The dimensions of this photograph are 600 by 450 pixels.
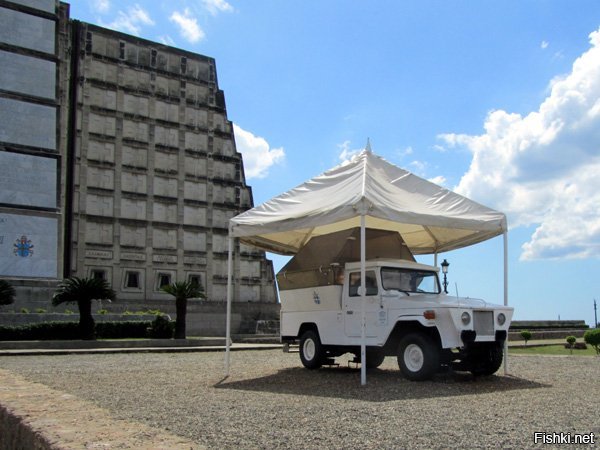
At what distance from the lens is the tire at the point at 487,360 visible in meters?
11.9

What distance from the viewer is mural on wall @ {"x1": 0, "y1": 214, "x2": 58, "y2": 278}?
151 feet

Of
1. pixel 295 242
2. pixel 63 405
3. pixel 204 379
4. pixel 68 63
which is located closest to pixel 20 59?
pixel 68 63

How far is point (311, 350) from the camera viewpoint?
14289 mm

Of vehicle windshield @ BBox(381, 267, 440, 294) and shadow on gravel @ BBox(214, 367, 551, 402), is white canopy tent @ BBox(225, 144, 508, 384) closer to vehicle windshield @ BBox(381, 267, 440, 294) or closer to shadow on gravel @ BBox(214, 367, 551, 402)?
shadow on gravel @ BBox(214, 367, 551, 402)

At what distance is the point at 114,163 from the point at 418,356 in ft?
159

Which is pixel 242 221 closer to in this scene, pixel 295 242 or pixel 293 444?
pixel 295 242

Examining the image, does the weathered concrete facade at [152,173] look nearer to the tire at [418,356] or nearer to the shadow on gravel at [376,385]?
the shadow on gravel at [376,385]

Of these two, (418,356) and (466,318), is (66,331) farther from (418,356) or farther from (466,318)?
(466,318)

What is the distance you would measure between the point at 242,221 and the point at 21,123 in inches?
1617

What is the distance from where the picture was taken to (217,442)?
6.08 meters

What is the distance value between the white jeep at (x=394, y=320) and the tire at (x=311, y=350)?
0.07ft

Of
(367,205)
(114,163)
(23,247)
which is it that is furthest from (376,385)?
(114,163)

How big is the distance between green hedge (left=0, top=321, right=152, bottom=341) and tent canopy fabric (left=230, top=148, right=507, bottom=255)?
18352mm

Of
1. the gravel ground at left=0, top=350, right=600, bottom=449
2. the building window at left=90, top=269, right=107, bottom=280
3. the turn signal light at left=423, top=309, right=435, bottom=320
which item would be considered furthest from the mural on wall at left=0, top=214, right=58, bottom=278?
the turn signal light at left=423, top=309, right=435, bottom=320
